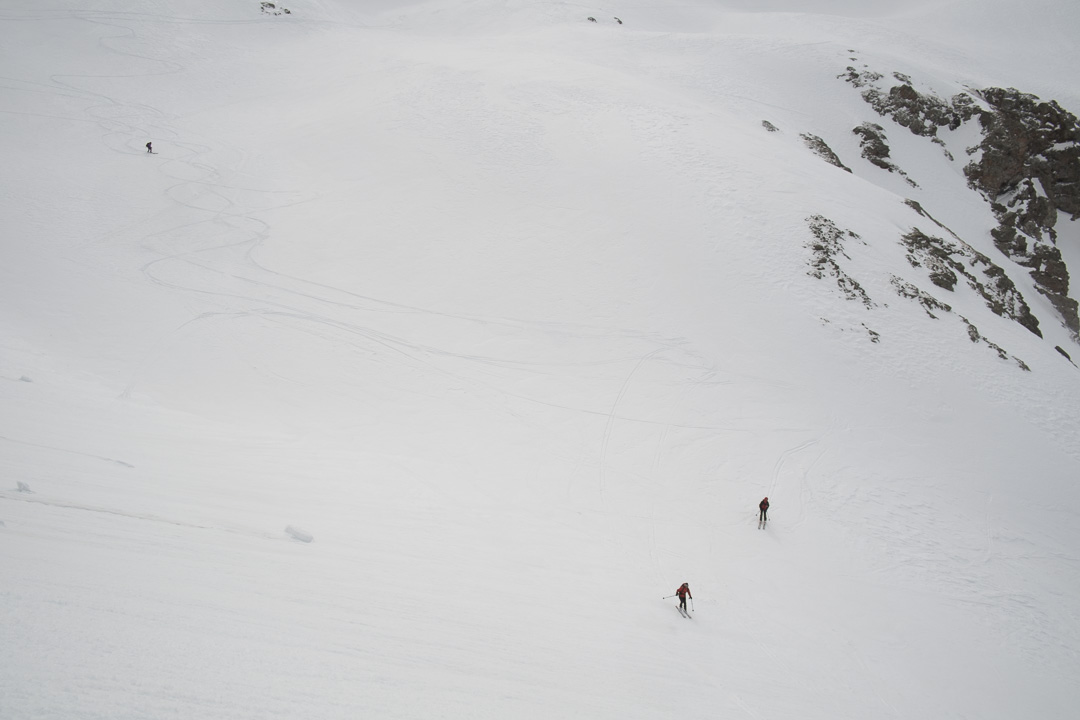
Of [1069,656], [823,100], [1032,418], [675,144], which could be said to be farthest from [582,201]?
[823,100]

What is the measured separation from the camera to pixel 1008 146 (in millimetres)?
36969

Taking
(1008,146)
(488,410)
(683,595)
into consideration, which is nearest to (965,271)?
(1008,146)

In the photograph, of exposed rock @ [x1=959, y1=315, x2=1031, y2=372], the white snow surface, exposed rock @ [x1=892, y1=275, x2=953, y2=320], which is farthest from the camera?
exposed rock @ [x1=892, y1=275, x2=953, y2=320]

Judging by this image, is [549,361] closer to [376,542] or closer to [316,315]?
[316,315]

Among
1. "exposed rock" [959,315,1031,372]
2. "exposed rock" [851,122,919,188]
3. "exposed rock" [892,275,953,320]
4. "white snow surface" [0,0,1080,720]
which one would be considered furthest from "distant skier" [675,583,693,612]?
"exposed rock" [851,122,919,188]

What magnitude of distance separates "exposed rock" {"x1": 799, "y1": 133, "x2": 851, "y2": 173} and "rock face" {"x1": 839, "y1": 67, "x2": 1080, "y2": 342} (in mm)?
4275

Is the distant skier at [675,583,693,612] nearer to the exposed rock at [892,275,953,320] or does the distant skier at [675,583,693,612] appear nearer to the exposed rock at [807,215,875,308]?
the exposed rock at [807,215,875,308]

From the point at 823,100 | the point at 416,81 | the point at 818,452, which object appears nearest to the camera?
the point at 818,452

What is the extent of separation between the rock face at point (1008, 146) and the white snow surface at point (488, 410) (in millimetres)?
1757

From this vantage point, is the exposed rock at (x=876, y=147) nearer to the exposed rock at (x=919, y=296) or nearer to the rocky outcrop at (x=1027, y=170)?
the rocky outcrop at (x=1027, y=170)

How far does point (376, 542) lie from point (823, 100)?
4325 centimetres

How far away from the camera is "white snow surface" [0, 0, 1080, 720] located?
681 cm

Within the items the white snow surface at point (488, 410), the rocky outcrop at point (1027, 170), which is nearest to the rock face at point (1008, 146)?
the rocky outcrop at point (1027, 170)

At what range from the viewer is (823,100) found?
38688 millimetres
